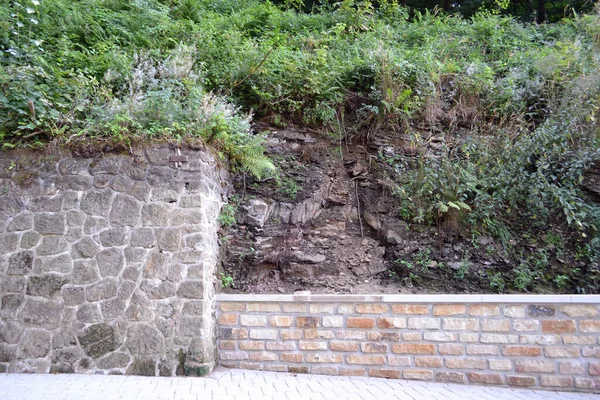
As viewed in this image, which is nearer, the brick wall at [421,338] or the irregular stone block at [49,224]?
the brick wall at [421,338]

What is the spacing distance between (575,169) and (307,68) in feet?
14.3

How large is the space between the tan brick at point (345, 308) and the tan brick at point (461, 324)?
1080mm

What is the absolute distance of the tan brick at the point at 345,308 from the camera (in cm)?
487

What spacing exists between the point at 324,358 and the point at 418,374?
109cm

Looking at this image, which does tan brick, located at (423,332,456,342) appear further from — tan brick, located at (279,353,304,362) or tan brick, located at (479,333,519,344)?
tan brick, located at (279,353,304,362)

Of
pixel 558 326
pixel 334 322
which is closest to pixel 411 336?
pixel 334 322

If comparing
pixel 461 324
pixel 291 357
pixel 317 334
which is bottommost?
pixel 291 357

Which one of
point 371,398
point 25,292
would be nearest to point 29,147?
point 25,292

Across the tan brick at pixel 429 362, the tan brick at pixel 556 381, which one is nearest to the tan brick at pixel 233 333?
the tan brick at pixel 429 362

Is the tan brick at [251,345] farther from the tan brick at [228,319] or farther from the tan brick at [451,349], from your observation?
the tan brick at [451,349]

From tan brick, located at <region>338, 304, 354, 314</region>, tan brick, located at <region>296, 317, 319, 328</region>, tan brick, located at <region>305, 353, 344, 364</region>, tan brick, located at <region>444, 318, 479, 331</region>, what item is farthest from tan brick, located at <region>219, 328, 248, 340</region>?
tan brick, located at <region>444, 318, 479, 331</region>

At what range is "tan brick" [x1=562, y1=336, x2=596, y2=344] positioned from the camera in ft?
15.0

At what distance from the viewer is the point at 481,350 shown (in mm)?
4699

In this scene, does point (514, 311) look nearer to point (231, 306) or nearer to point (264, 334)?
point (264, 334)
